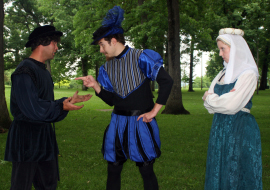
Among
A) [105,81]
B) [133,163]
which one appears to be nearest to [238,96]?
[105,81]

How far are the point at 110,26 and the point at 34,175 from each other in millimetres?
1901

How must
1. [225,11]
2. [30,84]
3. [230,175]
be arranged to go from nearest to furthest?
[30,84] < [230,175] < [225,11]

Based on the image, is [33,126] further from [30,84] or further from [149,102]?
[149,102]

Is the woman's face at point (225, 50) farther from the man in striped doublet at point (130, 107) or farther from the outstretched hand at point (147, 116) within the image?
the outstretched hand at point (147, 116)

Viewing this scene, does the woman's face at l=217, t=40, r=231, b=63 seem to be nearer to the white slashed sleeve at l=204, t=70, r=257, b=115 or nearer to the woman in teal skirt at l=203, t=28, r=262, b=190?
the woman in teal skirt at l=203, t=28, r=262, b=190

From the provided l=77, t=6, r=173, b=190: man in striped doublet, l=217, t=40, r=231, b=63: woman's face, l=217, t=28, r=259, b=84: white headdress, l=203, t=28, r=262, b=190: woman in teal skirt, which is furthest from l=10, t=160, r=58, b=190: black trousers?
l=217, t=40, r=231, b=63: woman's face

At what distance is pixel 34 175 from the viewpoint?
2.94m

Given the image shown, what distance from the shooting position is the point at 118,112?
3137mm

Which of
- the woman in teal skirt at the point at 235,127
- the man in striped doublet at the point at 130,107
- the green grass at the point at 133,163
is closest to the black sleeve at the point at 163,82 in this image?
the man in striped doublet at the point at 130,107

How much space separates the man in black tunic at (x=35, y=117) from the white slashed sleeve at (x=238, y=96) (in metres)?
1.58

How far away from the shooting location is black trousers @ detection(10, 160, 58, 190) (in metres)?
2.69

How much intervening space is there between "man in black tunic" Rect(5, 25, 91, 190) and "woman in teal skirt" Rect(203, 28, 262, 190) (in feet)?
5.46

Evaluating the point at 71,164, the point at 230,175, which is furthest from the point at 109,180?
Answer: the point at 71,164

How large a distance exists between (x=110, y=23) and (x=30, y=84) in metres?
1.14
